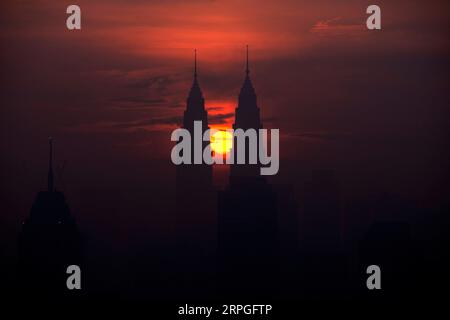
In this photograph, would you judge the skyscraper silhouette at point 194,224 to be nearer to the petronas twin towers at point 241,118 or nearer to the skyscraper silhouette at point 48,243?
the petronas twin towers at point 241,118

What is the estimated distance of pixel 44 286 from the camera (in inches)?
2852

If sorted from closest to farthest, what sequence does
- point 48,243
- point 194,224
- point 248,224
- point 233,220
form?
point 194,224, point 48,243, point 233,220, point 248,224

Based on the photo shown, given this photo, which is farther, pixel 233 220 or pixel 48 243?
pixel 233 220

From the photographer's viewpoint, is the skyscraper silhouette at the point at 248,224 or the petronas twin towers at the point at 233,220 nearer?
the petronas twin towers at the point at 233,220

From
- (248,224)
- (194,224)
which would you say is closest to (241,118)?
(194,224)

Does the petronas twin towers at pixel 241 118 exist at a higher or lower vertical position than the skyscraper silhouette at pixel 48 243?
higher

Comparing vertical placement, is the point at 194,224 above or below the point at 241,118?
below

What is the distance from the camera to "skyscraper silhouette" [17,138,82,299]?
7681 cm

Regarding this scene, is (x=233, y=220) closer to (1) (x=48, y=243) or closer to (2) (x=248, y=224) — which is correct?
(2) (x=248, y=224)

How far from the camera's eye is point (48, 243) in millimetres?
89750

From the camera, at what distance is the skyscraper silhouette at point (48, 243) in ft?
252

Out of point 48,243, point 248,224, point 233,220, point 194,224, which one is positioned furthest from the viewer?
point 248,224

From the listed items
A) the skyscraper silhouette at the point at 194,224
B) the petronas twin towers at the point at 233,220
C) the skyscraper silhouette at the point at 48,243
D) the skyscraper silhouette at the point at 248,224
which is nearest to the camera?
the skyscraper silhouette at the point at 48,243

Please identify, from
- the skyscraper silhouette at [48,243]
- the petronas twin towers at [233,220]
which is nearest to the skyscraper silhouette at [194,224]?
the petronas twin towers at [233,220]
